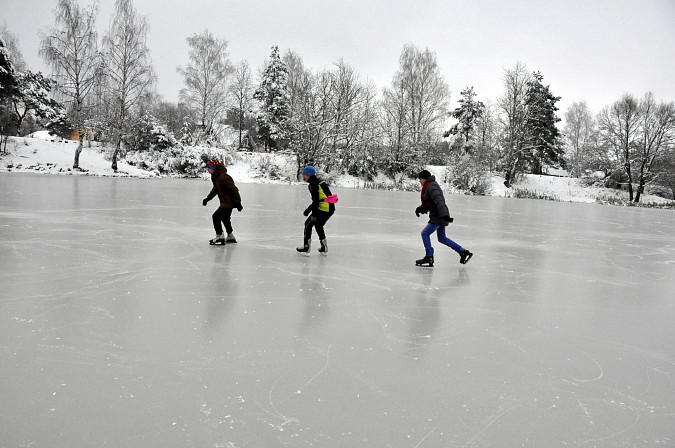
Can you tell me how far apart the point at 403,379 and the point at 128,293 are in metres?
2.71

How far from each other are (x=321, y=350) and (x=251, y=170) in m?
33.3

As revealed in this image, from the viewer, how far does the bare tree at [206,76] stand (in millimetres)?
37281

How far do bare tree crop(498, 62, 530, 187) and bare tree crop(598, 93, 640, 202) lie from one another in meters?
6.66

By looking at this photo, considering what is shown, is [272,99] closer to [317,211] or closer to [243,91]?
[243,91]

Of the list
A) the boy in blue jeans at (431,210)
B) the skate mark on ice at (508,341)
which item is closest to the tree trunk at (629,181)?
the boy in blue jeans at (431,210)

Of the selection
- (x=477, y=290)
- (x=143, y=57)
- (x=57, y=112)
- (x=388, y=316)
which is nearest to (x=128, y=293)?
(x=388, y=316)

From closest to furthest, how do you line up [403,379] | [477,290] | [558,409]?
[558,409] → [403,379] → [477,290]

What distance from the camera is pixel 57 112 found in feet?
155

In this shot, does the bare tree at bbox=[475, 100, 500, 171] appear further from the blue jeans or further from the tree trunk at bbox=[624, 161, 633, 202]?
the blue jeans

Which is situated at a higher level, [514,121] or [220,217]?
[514,121]

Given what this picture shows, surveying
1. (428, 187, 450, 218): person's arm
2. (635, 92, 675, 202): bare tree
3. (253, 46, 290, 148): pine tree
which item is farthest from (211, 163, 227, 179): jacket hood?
(635, 92, 675, 202): bare tree

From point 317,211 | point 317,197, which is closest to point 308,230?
point 317,211

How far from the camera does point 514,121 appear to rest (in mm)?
38562

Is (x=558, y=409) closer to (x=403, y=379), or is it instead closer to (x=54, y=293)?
(x=403, y=379)
